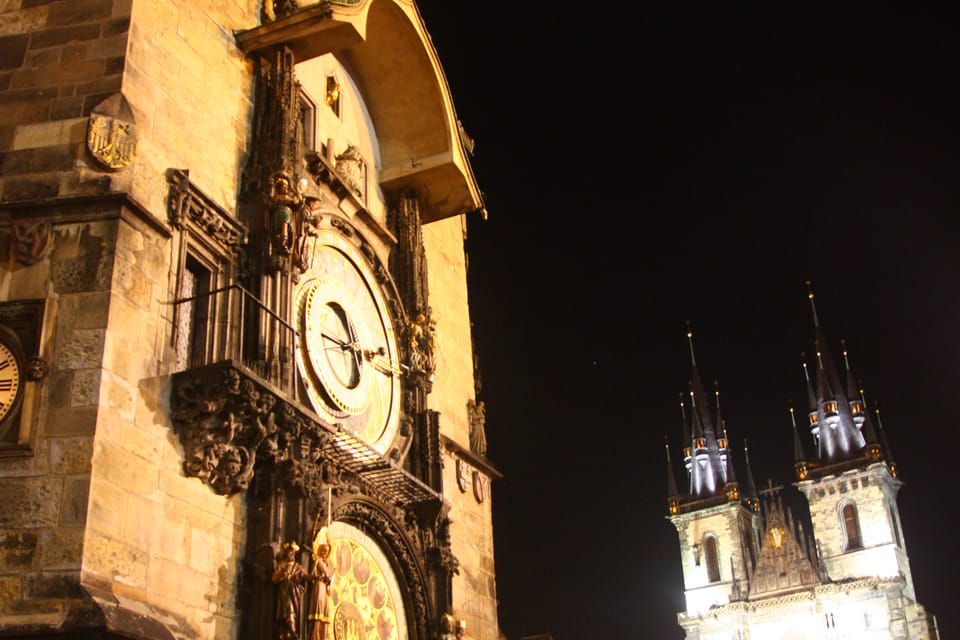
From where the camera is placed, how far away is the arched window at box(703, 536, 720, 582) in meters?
74.2

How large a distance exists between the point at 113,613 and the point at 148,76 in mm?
5314

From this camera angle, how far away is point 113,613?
8.09 metres

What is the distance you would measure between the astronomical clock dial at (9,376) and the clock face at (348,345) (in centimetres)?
351

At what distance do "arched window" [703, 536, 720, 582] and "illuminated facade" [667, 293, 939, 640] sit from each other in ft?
0.28

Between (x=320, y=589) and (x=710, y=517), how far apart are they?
68646mm

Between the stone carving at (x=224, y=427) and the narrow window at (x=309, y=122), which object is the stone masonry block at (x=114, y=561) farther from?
the narrow window at (x=309, y=122)

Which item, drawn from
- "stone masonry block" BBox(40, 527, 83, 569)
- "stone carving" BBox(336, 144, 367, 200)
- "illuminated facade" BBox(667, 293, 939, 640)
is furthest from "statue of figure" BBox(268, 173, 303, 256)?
"illuminated facade" BBox(667, 293, 939, 640)

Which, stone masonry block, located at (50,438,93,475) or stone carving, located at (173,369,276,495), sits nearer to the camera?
stone masonry block, located at (50,438,93,475)

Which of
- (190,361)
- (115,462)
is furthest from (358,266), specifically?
(115,462)

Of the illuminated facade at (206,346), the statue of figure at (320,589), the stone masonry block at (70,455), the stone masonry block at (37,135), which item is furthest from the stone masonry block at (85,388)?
the statue of figure at (320,589)

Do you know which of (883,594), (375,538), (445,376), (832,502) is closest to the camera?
(375,538)

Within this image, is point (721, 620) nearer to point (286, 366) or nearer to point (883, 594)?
point (883, 594)

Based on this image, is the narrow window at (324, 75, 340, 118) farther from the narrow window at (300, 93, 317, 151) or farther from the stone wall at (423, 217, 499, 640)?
the stone wall at (423, 217, 499, 640)

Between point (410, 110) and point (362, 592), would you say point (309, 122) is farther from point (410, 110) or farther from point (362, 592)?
point (362, 592)
